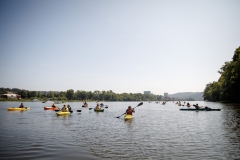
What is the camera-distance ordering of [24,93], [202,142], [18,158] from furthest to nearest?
[24,93], [202,142], [18,158]

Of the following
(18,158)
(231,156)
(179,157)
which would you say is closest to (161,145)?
(179,157)

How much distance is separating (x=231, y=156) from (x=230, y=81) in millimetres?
66134

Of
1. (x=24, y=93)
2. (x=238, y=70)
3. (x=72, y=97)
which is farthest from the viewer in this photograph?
(x=72, y=97)

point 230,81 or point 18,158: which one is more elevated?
point 230,81

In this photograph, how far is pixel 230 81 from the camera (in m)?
67.2

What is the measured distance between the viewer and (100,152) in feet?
35.8

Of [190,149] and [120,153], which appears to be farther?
[190,149]

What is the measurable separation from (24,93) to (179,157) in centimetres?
17561

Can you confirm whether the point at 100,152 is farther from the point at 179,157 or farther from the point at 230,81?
the point at 230,81

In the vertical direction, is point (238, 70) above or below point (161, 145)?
above

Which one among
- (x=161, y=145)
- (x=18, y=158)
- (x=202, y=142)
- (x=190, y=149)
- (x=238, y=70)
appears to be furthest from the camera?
(x=238, y=70)

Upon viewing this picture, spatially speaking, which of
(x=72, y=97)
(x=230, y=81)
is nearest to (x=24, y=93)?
(x=72, y=97)

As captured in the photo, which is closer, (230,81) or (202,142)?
(202,142)

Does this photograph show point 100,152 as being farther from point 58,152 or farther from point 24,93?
point 24,93
